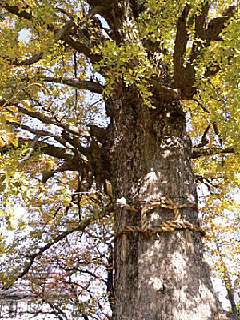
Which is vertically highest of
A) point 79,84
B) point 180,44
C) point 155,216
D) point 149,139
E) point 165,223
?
point 79,84

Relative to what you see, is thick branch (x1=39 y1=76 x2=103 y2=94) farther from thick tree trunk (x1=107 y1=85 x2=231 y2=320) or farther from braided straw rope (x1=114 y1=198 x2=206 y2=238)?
braided straw rope (x1=114 y1=198 x2=206 y2=238)

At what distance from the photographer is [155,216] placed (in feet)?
10.2

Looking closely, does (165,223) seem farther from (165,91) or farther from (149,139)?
(165,91)

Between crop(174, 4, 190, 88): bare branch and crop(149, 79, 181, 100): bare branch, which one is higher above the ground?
crop(174, 4, 190, 88): bare branch

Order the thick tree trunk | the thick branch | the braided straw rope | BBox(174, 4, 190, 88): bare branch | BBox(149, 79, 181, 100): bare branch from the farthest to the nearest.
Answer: the thick branch, BBox(149, 79, 181, 100): bare branch, BBox(174, 4, 190, 88): bare branch, the braided straw rope, the thick tree trunk

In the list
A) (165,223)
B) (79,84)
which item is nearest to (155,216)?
(165,223)

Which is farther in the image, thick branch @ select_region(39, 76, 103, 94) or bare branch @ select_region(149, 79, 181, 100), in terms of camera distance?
thick branch @ select_region(39, 76, 103, 94)

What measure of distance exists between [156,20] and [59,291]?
Answer: 7.55m

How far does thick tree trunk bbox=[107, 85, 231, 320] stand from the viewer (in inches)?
106

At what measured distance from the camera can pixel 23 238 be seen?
7.22 meters

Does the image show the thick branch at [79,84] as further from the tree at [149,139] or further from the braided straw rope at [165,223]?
the braided straw rope at [165,223]

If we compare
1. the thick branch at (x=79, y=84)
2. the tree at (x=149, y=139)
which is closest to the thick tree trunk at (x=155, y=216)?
the tree at (x=149, y=139)

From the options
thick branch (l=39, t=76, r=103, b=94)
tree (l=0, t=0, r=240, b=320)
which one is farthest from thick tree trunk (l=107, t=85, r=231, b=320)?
thick branch (l=39, t=76, r=103, b=94)

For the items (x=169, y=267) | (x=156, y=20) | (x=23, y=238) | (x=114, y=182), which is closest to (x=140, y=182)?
(x=114, y=182)
